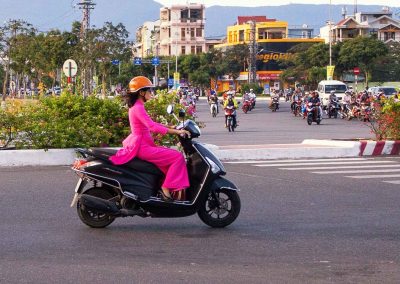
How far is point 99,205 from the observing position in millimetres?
10414

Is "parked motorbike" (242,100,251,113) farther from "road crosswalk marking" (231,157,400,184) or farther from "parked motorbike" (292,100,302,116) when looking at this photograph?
"road crosswalk marking" (231,157,400,184)

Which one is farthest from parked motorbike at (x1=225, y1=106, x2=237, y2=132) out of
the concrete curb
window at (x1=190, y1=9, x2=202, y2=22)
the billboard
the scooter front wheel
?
window at (x1=190, y1=9, x2=202, y2=22)

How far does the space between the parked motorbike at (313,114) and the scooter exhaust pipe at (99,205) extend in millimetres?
31123

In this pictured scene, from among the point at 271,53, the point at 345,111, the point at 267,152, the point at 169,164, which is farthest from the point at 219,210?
the point at 271,53

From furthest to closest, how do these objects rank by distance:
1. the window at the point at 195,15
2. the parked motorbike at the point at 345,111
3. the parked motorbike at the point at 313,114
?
1. the window at the point at 195,15
2. the parked motorbike at the point at 345,111
3. the parked motorbike at the point at 313,114

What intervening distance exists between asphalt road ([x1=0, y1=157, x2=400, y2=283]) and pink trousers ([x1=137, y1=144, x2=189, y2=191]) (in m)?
0.53

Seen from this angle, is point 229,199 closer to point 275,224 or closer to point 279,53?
point 275,224

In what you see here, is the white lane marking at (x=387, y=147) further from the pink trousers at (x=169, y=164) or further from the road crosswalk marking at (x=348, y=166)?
the pink trousers at (x=169, y=164)

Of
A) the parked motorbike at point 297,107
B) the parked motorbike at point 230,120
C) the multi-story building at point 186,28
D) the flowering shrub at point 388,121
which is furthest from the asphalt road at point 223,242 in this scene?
the multi-story building at point 186,28

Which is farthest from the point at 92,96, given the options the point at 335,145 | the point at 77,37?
the point at 77,37

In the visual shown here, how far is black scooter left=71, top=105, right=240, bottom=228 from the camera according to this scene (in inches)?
409

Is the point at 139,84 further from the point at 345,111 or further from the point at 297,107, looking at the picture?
the point at 297,107

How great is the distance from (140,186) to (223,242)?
3.94 ft

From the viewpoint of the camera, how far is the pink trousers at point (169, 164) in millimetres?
10352
